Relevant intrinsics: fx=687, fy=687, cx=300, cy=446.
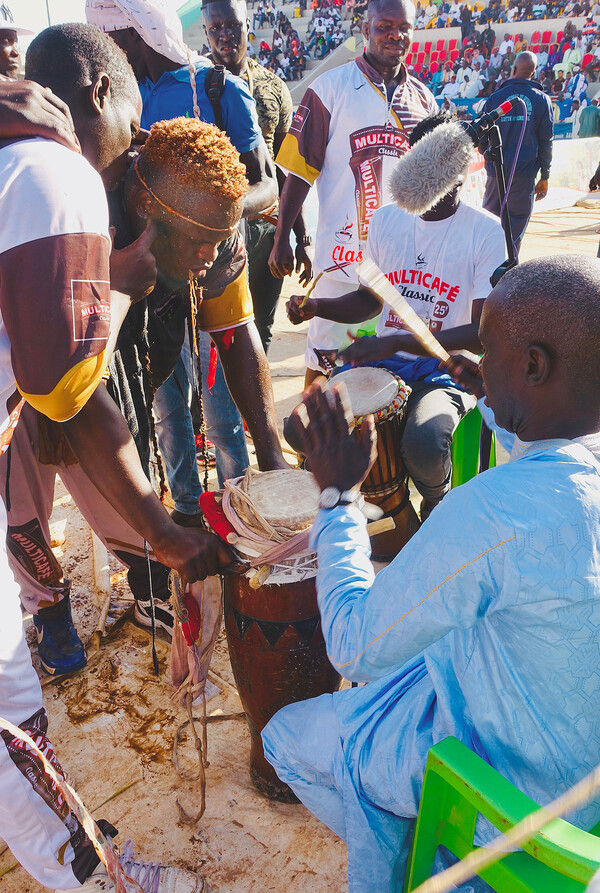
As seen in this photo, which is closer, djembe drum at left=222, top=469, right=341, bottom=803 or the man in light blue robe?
the man in light blue robe

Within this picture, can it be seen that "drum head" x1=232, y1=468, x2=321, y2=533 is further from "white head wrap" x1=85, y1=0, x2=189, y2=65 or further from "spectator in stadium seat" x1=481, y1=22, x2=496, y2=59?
"spectator in stadium seat" x1=481, y1=22, x2=496, y2=59

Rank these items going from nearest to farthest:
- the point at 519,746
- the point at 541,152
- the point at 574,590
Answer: the point at 574,590 < the point at 519,746 < the point at 541,152

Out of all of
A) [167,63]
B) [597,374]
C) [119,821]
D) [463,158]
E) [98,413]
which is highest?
[167,63]

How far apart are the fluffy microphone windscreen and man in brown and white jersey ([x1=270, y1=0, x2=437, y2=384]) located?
3.62 ft

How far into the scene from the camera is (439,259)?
3.02 m

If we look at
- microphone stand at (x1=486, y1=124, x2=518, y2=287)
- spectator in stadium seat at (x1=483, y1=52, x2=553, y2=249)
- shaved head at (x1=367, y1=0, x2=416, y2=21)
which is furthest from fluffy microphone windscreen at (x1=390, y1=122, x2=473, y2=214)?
spectator in stadium seat at (x1=483, y1=52, x2=553, y2=249)

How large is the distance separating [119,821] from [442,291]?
2367 millimetres

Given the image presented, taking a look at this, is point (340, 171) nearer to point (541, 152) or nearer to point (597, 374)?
point (597, 374)

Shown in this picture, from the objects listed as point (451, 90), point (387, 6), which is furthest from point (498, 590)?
point (451, 90)

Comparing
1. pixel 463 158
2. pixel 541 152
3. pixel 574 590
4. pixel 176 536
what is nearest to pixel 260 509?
pixel 176 536

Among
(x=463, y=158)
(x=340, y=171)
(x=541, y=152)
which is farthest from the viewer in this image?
(x=541, y=152)

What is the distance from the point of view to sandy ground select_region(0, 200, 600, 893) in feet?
6.21

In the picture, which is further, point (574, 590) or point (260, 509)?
point (260, 509)

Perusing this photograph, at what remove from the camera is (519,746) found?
124 cm
